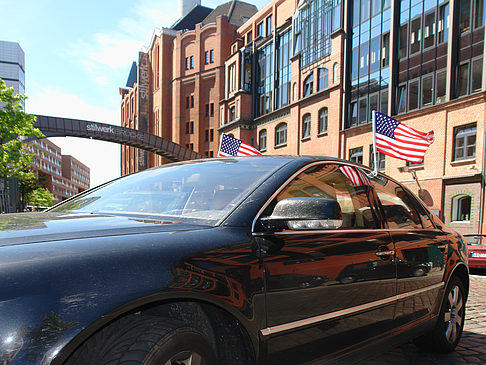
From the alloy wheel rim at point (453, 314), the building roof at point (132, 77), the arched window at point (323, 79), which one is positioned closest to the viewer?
the alloy wheel rim at point (453, 314)

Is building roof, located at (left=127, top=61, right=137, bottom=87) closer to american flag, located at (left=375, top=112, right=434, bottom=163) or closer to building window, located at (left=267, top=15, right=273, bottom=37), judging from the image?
building window, located at (left=267, top=15, right=273, bottom=37)

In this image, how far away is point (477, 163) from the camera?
718 inches

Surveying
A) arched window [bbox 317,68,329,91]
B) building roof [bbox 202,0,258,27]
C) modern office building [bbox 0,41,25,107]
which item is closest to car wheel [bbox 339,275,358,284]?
arched window [bbox 317,68,329,91]

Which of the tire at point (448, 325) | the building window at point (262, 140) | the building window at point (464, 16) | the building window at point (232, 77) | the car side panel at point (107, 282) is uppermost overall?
the building window at point (232, 77)

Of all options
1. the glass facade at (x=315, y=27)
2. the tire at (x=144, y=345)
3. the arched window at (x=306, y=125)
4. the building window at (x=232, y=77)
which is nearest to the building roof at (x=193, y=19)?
the building window at (x=232, y=77)

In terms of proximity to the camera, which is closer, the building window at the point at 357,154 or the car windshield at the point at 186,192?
the car windshield at the point at 186,192

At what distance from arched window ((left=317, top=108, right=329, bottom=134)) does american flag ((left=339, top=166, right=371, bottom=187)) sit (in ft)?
86.5

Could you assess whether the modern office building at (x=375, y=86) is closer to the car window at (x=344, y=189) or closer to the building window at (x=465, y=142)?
the building window at (x=465, y=142)

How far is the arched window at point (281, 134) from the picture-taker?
1316 inches

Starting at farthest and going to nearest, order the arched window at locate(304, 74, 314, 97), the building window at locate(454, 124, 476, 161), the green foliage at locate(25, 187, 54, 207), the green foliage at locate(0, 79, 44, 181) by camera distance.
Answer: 1. the green foliage at locate(25, 187, 54, 207)
2. the arched window at locate(304, 74, 314, 97)
3. the building window at locate(454, 124, 476, 161)
4. the green foliage at locate(0, 79, 44, 181)

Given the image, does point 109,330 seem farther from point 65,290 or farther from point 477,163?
point 477,163

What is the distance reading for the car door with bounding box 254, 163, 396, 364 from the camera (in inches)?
69.8

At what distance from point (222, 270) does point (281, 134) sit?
33024mm

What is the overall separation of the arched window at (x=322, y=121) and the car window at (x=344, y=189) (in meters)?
26.5
